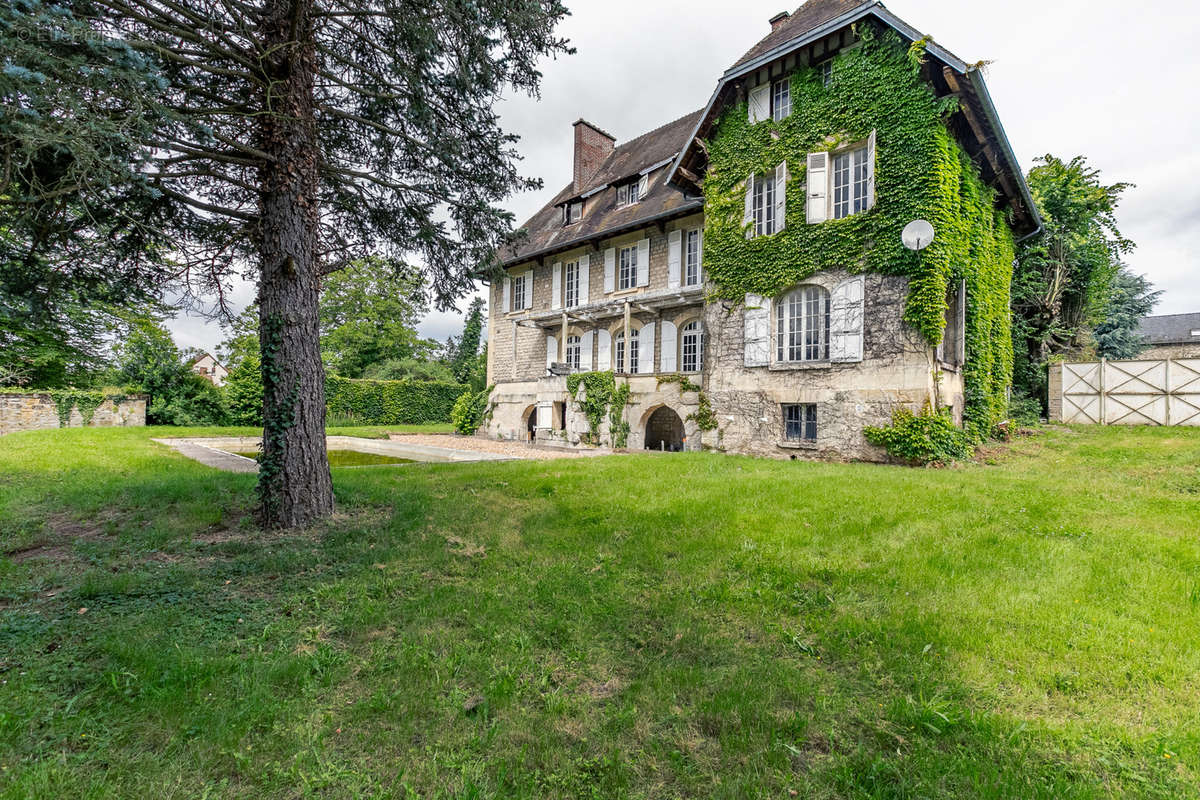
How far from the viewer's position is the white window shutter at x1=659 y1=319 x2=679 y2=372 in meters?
15.8

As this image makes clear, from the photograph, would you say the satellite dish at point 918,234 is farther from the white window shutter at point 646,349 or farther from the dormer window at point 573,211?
the dormer window at point 573,211

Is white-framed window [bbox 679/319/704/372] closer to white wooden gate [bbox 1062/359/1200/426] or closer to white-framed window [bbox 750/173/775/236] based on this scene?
white-framed window [bbox 750/173/775/236]

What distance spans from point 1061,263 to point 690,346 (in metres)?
13.0

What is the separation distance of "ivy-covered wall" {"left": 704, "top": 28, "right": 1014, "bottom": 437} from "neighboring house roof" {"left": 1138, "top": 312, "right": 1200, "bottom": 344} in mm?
28450

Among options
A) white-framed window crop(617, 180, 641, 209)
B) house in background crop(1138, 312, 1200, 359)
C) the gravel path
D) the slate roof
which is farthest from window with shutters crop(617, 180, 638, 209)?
house in background crop(1138, 312, 1200, 359)

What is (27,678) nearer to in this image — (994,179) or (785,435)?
(785,435)

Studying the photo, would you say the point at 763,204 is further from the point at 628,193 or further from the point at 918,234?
the point at 628,193

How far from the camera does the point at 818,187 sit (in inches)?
435

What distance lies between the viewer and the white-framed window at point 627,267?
17062 millimetres

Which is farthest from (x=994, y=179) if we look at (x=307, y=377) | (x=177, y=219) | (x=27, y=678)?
(x=27, y=678)

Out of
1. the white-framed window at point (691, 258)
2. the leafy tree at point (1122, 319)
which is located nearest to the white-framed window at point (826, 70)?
the white-framed window at point (691, 258)

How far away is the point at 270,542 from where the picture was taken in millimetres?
4723

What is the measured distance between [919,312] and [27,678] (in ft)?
38.9

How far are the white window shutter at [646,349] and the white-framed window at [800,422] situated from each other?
5314 mm
